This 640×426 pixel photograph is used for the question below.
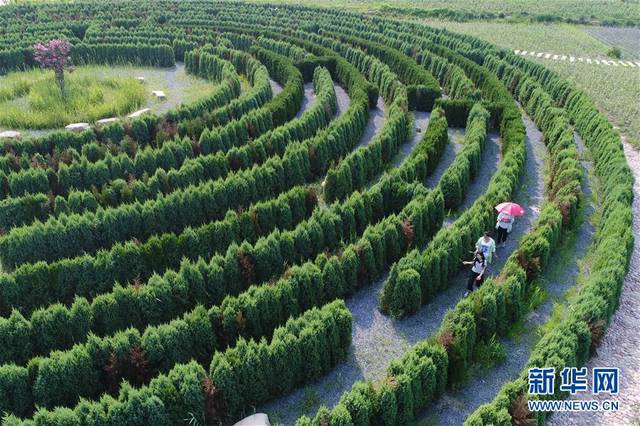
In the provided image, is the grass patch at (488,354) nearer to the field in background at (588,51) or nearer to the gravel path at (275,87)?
the field in background at (588,51)

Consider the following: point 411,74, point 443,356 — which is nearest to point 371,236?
point 443,356

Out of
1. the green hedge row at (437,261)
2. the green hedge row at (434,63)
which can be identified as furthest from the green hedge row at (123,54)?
the green hedge row at (437,261)

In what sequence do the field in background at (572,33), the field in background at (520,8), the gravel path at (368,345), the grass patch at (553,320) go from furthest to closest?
the field in background at (520,8)
the field in background at (572,33)
the grass patch at (553,320)
the gravel path at (368,345)

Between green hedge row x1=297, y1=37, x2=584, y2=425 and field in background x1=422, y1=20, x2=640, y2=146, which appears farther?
field in background x1=422, y1=20, x2=640, y2=146

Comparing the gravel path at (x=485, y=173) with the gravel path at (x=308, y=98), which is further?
the gravel path at (x=308, y=98)

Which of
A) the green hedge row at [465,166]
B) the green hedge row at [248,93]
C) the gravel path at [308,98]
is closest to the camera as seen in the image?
the green hedge row at [465,166]

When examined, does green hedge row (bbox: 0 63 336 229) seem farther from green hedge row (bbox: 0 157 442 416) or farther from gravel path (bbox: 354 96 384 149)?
green hedge row (bbox: 0 157 442 416)

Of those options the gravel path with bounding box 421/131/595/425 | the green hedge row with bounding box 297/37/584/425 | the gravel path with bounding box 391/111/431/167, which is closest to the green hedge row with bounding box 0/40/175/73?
the gravel path with bounding box 391/111/431/167
